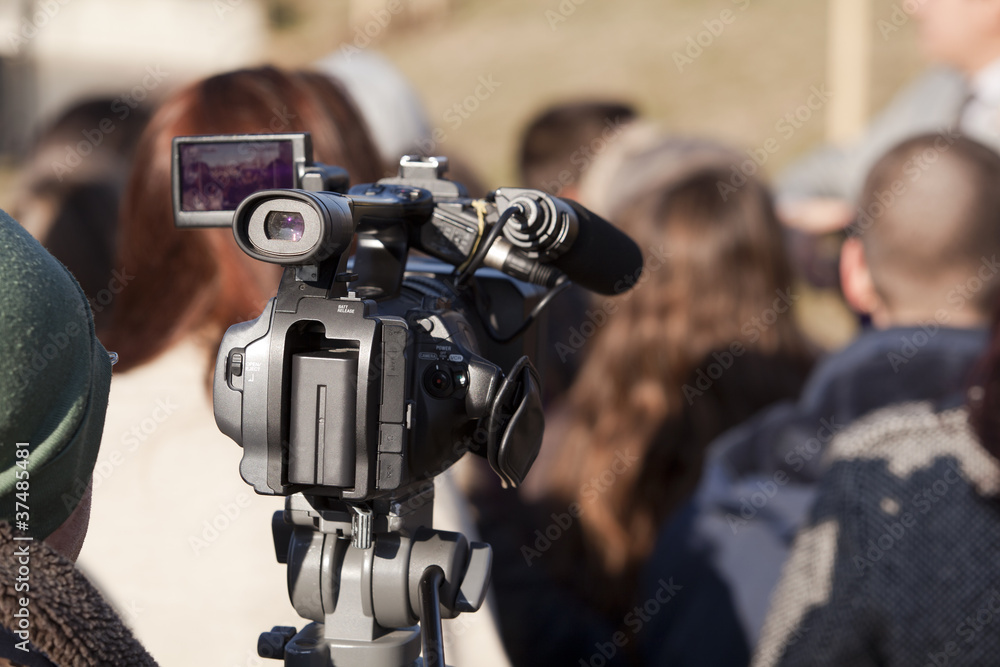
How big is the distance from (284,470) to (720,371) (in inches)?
82.6

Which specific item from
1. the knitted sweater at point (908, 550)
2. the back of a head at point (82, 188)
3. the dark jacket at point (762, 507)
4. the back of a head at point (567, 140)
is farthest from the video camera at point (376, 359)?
the back of a head at point (567, 140)

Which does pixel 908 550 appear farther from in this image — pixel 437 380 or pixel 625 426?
pixel 625 426

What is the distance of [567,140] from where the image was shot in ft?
13.8

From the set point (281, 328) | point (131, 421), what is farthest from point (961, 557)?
point (131, 421)

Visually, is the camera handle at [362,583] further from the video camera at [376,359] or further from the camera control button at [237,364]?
the camera control button at [237,364]

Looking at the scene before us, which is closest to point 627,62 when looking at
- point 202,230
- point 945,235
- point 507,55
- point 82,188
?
point 507,55

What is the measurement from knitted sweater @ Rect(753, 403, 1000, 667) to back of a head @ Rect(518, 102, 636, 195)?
8.29 feet

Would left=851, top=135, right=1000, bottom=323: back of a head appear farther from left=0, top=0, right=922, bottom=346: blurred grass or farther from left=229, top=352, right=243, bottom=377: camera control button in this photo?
left=0, top=0, right=922, bottom=346: blurred grass

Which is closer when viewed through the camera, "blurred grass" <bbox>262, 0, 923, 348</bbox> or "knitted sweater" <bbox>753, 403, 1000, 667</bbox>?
"knitted sweater" <bbox>753, 403, 1000, 667</bbox>

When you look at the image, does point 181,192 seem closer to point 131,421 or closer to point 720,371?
point 131,421

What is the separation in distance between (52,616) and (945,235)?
2.35 meters

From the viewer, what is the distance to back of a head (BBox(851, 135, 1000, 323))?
8.34ft

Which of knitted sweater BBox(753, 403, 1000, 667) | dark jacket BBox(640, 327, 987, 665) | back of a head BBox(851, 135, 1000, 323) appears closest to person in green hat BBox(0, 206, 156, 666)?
knitted sweater BBox(753, 403, 1000, 667)

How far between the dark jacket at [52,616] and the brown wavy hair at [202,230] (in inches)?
35.0
